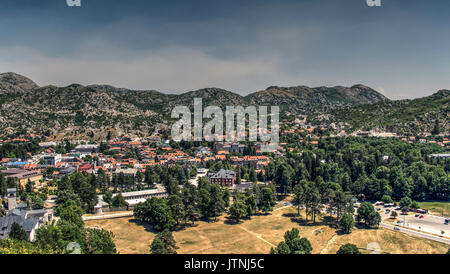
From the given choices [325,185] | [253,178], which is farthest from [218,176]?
[325,185]

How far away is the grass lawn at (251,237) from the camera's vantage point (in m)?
32.2

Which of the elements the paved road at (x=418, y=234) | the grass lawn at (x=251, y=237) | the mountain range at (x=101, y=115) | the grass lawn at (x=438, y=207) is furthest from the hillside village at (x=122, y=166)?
the grass lawn at (x=438, y=207)

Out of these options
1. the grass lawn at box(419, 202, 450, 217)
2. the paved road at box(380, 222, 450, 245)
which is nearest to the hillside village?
the paved road at box(380, 222, 450, 245)

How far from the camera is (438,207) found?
4822cm

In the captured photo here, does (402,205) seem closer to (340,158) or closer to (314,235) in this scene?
(314,235)

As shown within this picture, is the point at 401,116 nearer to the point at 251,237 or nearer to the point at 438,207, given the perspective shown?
the point at 438,207

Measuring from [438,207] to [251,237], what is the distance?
108 ft

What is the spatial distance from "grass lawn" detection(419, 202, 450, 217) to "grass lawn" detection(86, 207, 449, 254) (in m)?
13.7

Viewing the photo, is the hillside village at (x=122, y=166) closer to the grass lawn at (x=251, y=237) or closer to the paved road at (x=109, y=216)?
the paved road at (x=109, y=216)

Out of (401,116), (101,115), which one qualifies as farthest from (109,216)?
(401,116)

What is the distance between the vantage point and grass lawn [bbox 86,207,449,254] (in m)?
32.2

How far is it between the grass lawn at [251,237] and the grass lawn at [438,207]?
538 inches

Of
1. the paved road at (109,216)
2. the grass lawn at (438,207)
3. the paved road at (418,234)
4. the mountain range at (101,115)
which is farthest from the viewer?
the mountain range at (101,115)
